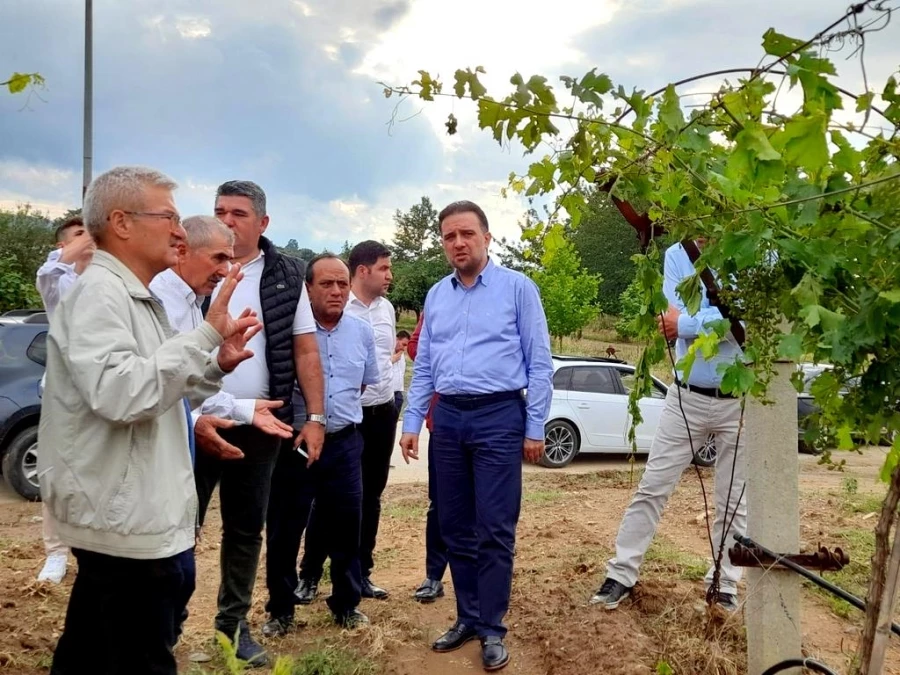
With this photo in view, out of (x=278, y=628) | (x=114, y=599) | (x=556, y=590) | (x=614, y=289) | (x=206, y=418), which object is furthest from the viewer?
(x=614, y=289)

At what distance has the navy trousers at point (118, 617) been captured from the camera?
6.81ft

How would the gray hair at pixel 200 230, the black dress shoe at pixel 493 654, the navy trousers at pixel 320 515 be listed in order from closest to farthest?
the gray hair at pixel 200 230, the black dress shoe at pixel 493 654, the navy trousers at pixel 320 515

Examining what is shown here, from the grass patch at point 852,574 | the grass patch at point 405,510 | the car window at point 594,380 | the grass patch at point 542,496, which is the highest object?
the car window at point 594,380

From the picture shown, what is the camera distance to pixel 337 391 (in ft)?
12.5

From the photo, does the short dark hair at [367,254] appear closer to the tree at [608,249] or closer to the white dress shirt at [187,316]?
the white dress shirt at [187,316]

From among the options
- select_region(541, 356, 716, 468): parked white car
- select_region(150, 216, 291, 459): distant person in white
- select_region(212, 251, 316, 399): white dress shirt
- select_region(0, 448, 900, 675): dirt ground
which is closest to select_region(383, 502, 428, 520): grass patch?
select_region(0, 448, 900, 675): dirt ground

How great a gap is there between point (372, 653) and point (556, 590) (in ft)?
3.84

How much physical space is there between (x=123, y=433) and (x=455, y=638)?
2170mm

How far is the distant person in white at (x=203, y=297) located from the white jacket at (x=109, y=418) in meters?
0.77

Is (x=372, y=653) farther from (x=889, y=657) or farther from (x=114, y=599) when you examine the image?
(x=889, y=657)

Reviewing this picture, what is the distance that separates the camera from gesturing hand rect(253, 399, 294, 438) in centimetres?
304

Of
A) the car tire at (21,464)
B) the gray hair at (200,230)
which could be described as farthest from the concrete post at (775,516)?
the car tire at (21,464)

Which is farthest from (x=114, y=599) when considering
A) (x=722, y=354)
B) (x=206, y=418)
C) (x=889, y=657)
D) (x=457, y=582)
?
(x=889, y=657)

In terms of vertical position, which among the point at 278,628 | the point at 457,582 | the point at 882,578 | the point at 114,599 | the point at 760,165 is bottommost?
the point at 278,628
